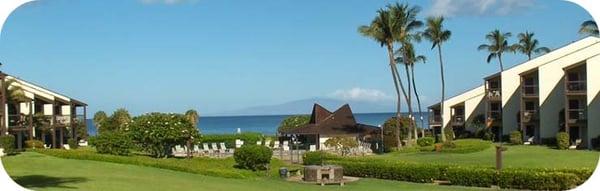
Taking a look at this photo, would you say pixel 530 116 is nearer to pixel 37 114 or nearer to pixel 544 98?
pixel 544 98

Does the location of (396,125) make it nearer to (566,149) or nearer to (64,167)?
(566,149)

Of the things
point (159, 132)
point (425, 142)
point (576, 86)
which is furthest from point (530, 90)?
point (159, 132)

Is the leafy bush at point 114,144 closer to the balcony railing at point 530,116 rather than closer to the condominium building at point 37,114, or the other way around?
the condominium building at point 37,114

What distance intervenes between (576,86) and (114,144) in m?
24.0

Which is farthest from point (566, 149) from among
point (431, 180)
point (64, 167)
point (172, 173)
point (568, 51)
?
point (64, 167)

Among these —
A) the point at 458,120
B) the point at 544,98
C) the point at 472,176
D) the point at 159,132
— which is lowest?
the point at 472,176

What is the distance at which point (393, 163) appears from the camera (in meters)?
25.3

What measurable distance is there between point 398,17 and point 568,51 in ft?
34.0

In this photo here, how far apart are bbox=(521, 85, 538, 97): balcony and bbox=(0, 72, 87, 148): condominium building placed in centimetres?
2790

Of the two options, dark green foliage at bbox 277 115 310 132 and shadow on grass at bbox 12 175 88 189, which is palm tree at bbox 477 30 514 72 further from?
shadow on grass at bbox 12 175 88 189

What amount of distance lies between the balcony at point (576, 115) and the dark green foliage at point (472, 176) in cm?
1925

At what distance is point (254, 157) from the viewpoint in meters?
29.1

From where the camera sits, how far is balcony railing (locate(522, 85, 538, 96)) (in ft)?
148

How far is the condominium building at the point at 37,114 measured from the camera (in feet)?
124
